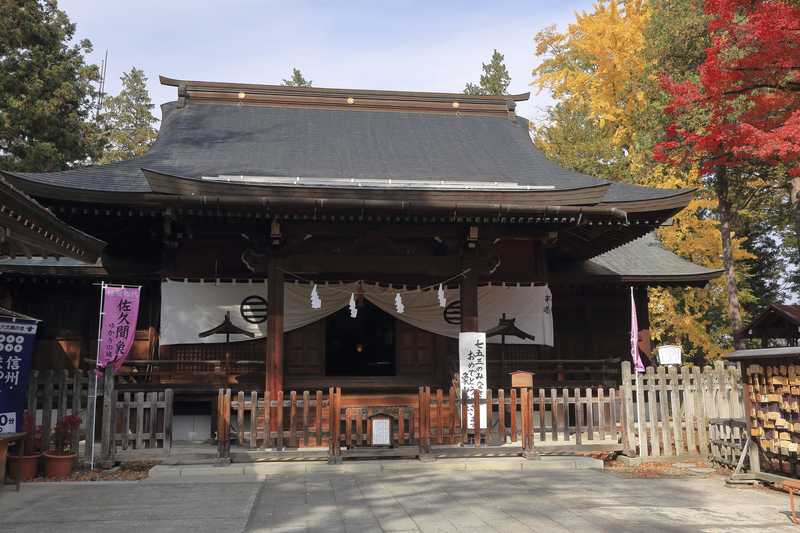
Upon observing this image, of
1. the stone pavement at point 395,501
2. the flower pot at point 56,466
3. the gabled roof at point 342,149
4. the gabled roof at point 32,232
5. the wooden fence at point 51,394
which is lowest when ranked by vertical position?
the stone pavement at point 395,501

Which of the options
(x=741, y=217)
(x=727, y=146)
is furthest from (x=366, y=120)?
(x=741, y=217)

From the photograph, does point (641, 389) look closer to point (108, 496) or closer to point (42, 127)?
point (108, 496)

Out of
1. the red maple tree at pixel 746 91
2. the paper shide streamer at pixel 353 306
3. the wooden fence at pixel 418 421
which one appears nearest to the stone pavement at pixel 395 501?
the wooden fence at pixel 418 421

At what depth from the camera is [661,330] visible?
2019cm

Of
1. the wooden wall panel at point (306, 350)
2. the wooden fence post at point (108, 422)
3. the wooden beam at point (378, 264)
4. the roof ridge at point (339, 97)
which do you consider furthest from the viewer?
the roof ridge at point (339, 97)

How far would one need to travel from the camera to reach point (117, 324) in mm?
9875

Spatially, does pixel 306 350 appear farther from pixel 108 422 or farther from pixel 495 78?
pixel 495 78

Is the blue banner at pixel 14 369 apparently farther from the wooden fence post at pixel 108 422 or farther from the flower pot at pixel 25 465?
the wooden fence post at pixel 108 422

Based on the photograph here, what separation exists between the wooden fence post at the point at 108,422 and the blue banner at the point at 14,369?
102 cm

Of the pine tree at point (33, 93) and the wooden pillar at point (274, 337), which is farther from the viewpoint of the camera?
the pine tree at point (33, 93)

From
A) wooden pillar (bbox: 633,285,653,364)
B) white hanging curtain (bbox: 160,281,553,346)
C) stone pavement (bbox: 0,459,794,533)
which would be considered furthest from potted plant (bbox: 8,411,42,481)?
wooden pillar (bbox: 633,285,653,364)

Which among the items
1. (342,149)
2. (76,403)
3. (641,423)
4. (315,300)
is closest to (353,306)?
(315,300)

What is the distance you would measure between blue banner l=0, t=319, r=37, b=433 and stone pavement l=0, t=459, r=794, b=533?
3.01 feet

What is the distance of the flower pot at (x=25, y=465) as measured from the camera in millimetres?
8117
